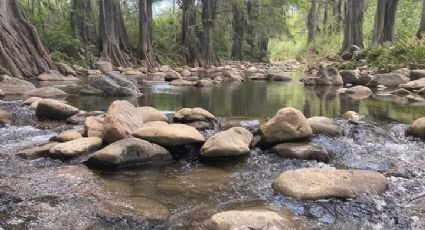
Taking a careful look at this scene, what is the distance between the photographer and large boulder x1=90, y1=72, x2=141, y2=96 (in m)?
11.8

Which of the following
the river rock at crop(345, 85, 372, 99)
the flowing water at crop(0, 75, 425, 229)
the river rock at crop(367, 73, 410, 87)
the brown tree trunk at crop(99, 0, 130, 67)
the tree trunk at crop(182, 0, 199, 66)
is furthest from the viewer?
the tree trunk at crop(182, 0, 199, 66)

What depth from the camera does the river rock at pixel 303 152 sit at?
5.69 meters

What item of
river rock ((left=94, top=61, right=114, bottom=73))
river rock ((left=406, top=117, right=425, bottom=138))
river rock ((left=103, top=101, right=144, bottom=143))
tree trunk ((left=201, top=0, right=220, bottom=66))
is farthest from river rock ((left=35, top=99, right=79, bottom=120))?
tree trunk ((left=201, top=0, right=220, bottom=66))

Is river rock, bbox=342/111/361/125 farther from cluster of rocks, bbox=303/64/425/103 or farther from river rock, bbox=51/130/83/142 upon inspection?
river rock, bbox=51/130/83/142

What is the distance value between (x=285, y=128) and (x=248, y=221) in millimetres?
2789

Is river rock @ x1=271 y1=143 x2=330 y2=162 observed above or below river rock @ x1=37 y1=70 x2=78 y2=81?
below

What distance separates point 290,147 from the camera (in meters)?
5.88

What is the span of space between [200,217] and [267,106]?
658 centimetres

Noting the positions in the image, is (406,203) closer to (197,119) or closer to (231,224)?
(231,224)

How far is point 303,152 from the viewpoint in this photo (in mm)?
5711

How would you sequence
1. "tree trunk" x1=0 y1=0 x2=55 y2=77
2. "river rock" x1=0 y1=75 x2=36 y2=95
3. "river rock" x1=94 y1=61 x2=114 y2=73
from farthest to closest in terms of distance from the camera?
"river rock" x1=94 y1=61 x2=114 y2=73 → "tree trunk" x1=0 y1=0 x2=55 y2=77 → "river rock" x1=0 y1=75 x2=36 y2=95

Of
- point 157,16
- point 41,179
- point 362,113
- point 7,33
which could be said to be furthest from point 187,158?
point 157,16

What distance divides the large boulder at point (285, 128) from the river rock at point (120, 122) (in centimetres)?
167

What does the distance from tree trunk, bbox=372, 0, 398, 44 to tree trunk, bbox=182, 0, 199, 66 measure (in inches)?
390
